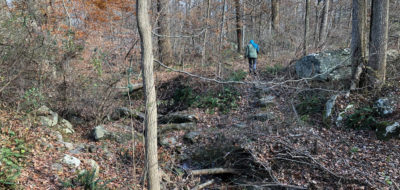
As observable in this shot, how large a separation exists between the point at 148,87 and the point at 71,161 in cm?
359

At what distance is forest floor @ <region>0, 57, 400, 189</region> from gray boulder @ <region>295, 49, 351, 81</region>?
107cm

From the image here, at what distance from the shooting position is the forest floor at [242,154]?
5.60 metres

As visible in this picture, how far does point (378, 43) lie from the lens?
792cm

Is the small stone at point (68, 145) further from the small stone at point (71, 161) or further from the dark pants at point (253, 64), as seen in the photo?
the dark pants at point (253, 64)

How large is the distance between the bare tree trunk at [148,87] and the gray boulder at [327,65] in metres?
7.35

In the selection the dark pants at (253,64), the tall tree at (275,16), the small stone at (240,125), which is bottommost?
the small stone at (240,125)

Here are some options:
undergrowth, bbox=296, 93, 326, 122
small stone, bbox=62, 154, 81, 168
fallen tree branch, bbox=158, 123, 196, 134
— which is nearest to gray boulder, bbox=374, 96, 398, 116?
undergrowth, bbox=296, 93, 326, 122

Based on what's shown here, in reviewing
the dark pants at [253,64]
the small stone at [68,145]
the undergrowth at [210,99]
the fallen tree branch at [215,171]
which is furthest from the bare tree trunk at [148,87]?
the dark pants at [253,64]

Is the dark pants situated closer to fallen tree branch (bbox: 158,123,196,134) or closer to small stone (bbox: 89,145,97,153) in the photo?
fallen tree branch (bbox: 158,123,196,134)

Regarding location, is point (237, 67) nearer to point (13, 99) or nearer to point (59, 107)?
point (59, 107)

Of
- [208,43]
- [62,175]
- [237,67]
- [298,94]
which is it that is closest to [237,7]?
[208,43]

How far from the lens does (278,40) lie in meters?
15.0

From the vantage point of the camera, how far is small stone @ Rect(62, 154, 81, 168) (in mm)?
6102

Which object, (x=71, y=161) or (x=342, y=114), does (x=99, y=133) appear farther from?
(x=342, y=114)
